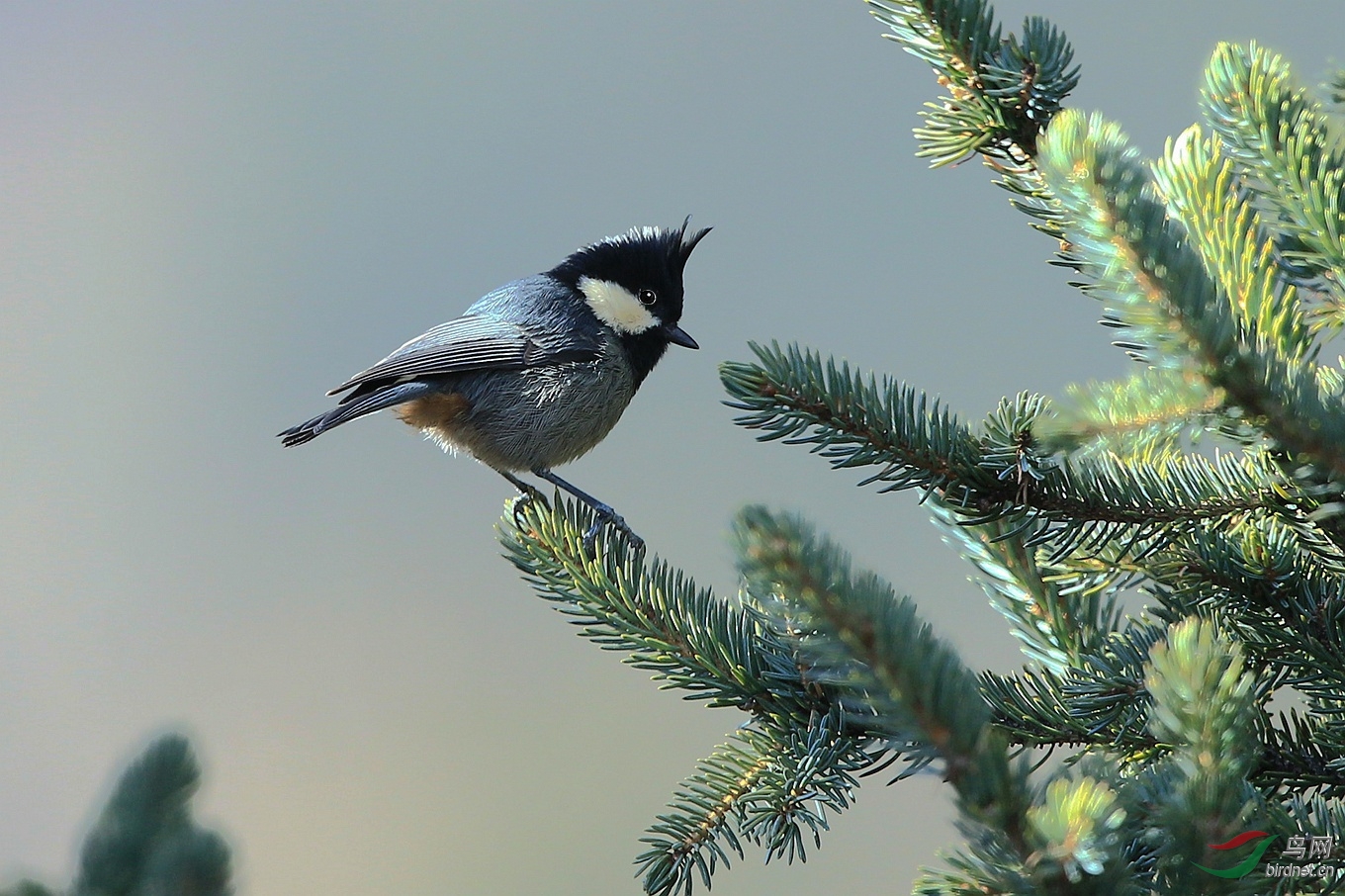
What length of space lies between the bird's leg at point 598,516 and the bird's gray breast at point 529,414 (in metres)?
0.04

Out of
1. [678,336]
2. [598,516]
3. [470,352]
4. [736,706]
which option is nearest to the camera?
[736,706]

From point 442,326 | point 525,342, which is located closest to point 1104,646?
point 525,342

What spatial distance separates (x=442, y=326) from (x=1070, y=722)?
1481 millimetres

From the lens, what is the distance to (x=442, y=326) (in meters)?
2.00

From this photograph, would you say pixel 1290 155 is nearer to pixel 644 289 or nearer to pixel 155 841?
pixel 155 841

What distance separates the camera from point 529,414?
1904 mm

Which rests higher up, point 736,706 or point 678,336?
point 678,336

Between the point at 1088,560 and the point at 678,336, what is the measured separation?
1.28 metres

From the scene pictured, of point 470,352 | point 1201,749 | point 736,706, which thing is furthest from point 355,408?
point 1201,749

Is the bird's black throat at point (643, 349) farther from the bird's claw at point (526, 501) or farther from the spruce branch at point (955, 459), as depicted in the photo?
the spruce branch at point (955, 459)

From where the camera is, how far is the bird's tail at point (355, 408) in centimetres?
173

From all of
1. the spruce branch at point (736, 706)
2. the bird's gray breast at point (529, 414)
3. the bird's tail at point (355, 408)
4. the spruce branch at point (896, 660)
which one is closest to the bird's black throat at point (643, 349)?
the bird's gray breast at point (529, 414)

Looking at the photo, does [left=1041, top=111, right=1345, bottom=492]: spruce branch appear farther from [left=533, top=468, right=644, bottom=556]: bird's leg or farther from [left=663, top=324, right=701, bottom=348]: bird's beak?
[left=663, top=324, right=701, bottom=348]: bird's beak

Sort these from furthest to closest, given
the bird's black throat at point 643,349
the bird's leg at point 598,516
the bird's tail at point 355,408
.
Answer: the bird's black throat at point 643,349 < the bird's tail at point 355,408 < the bird's leg at point 598,516
